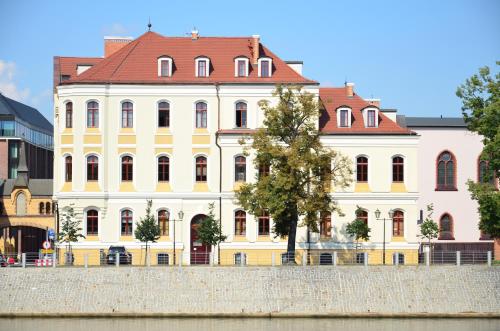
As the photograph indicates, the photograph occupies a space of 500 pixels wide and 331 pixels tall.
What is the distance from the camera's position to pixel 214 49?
76562mm

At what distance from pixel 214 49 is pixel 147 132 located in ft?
26.4

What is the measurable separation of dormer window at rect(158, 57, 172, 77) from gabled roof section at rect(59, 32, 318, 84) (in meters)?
0.34

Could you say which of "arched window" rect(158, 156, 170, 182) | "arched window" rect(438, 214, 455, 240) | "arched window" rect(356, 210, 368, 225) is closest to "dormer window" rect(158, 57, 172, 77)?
"arched window" rect(158, 156, 170, 182)

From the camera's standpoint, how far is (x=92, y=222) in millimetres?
72562

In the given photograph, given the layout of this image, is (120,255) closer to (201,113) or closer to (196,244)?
(196,244)

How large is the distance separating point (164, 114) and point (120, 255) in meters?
10.2

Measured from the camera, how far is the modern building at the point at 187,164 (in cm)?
7250

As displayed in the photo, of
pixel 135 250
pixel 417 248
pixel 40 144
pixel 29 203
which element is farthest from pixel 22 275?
pixel 40 144

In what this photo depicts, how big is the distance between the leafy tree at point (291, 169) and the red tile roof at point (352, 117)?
25.6 feet

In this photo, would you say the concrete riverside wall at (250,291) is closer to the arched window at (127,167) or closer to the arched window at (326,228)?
the arched window at (326,228)

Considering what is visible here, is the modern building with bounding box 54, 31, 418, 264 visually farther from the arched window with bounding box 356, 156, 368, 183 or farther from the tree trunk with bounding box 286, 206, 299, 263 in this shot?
the tree trunk with bounding box 286, 206, 299, 263

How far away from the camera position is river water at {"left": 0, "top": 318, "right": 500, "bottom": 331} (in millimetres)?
55719

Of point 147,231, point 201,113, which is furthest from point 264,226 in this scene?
point 201,113

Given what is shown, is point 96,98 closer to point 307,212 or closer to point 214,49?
point 214,49
